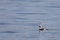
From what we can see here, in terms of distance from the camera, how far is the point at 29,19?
5.02 ft

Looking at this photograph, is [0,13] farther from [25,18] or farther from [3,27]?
[25,18]

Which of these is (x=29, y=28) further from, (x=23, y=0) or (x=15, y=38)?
(x=23, y=0)

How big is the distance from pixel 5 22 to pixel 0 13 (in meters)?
0.12

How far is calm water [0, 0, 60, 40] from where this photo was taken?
148cm

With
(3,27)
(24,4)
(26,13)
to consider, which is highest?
(24,4)

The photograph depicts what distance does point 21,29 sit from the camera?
1496 millimetres

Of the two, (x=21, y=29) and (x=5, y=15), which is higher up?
(x=5, y=15)

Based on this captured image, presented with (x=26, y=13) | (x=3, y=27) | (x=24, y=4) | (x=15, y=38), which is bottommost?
(x=15, y=38)

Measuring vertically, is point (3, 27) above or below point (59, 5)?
below

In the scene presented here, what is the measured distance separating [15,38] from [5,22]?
0.21 meters

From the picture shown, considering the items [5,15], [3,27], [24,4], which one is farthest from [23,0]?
[3,27]

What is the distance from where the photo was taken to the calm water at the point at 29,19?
1.48 meters

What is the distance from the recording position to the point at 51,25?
150 cm

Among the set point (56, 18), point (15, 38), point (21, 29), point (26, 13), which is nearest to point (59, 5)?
point (56, 18)
